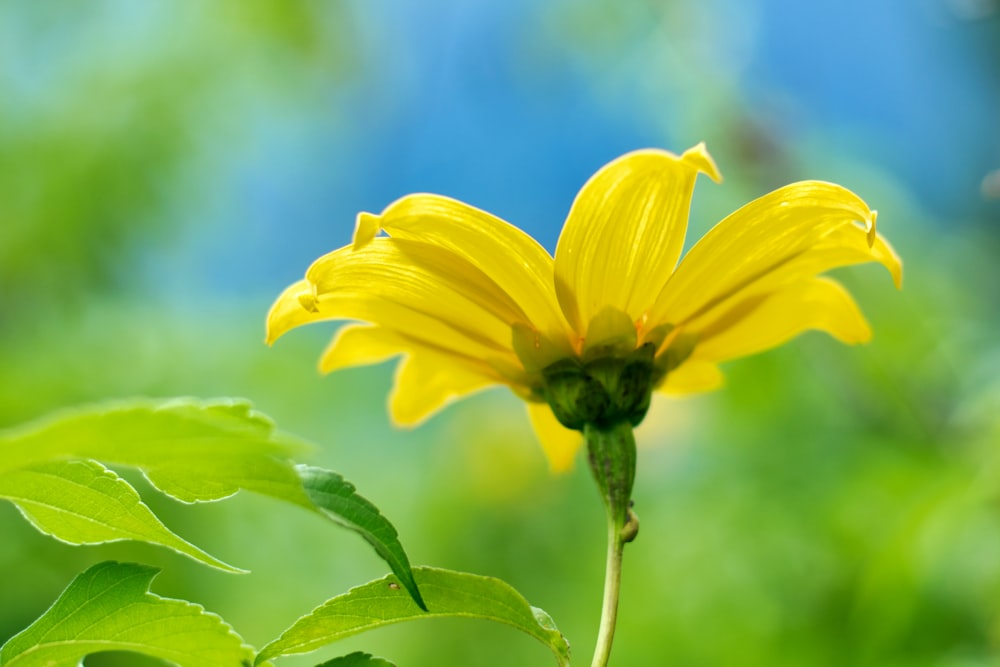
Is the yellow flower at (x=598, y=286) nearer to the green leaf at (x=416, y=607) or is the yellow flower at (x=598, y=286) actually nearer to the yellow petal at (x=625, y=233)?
the yellow petal at (x=625, y=233)

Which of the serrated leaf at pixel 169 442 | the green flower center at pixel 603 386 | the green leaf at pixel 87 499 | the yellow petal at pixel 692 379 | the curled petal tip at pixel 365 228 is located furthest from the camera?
the yellow petal at pixel 692 379

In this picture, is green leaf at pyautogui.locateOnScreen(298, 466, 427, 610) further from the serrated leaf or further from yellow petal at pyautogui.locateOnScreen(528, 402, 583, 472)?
yellow petal at pyautogui.locateOnScreen(528, 402, 583, 472)

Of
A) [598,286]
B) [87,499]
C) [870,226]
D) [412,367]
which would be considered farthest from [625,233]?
[87,499]

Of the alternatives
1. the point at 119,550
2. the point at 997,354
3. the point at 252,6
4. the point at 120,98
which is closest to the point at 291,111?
the point at 252,6

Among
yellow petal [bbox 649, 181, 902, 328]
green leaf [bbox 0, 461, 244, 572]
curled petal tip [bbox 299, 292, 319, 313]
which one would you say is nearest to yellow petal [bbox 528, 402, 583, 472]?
yellow petal [bbox 649, 181, 902, 328]

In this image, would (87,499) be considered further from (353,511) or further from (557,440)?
(557,440)

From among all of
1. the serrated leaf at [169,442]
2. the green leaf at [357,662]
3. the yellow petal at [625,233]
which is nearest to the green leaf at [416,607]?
the green leaf at [357,662]
